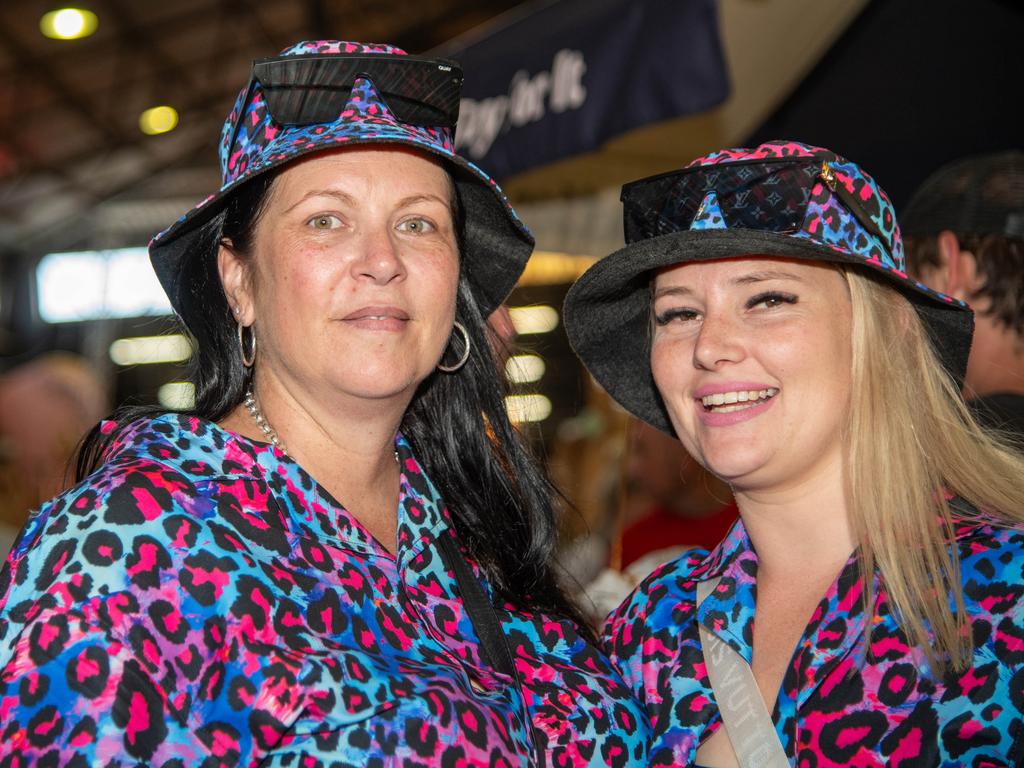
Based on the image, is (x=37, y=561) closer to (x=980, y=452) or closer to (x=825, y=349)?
(x=825, y=349)

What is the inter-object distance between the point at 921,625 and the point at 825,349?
0.52m

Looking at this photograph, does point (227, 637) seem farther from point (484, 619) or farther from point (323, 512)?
point (484, 619)

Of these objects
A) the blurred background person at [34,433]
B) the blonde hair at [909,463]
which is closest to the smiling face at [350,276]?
the blonde hair at [909,463]

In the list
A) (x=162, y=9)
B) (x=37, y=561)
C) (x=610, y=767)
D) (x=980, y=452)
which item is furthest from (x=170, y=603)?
(x=162, y=9)

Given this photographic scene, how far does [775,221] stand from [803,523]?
0.57 m

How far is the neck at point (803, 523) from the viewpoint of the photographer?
7.06ft

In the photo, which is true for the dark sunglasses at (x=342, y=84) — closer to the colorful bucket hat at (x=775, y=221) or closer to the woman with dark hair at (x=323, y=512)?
the woman with dark hair at (x=323, y=512)

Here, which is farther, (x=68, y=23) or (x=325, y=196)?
(x=68, y=23)

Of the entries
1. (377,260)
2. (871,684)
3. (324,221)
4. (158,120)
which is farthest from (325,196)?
(158,120)

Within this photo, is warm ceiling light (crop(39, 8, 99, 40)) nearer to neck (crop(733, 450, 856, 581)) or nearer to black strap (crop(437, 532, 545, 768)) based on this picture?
black strap (crop(437, 532, 545, 768))

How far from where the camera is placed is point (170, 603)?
1.70 meters

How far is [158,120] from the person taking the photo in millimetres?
15195

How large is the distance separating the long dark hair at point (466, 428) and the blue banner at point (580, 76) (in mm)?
773

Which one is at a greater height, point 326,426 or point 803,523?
point 326,426
